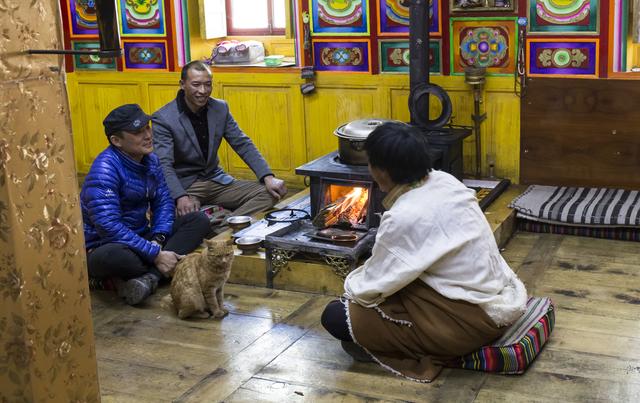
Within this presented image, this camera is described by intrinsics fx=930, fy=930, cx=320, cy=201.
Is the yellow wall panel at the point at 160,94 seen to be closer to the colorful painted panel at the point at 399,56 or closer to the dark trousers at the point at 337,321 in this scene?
the colorful painted panel at the point at 399,56

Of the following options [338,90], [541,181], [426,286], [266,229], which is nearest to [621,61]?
[541,181]

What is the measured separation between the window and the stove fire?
7.24 feet

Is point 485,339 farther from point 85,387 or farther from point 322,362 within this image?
point 85,387

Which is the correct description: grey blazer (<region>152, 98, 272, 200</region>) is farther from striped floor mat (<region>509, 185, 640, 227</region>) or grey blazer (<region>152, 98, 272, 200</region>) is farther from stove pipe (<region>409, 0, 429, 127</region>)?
striped floor mat (<region>509, 185, 640, 227</region>)

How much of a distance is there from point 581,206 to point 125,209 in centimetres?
264

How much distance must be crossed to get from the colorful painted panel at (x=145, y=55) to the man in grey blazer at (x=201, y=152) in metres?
1.43

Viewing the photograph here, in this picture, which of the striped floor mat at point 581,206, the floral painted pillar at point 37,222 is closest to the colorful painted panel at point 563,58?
the striped floor mat at point 581,206

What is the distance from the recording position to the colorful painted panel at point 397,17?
600cm

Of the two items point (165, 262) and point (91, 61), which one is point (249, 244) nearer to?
point (165, 262)

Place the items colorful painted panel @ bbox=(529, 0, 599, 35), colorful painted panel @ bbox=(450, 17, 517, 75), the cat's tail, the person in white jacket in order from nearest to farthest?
the person in white jacket, the cat's tail, colorful painted panel @ bbox=(529, 0, 599, 35), colorful painted panel @ bbox=(450, 17, 517, 75)

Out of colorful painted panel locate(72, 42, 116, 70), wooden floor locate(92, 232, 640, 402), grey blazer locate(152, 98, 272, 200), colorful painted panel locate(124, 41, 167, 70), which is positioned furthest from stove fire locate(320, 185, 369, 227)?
colorful painted panel locate(72, 42, 116, 70)

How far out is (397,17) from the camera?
6094 millimetres

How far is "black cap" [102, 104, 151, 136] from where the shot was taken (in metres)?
4.58

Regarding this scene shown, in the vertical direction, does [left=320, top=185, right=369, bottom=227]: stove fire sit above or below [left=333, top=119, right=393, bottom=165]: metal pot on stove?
below
